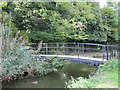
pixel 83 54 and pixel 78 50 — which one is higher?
pixel 78 50

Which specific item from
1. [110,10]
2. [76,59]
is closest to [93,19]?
[110,10]

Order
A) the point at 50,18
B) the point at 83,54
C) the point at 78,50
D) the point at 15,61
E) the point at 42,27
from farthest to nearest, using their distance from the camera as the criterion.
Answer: the point at 42,27
the point at 50,18
the point at 83,54
the point at 78,50
the point at 15,61

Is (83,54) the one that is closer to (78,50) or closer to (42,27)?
(78,50)

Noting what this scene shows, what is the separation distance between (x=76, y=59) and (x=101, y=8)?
6.15 meters

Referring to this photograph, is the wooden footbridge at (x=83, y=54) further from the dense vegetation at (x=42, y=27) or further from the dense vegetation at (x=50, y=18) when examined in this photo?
the dense vegetation at (x=50, y=18)

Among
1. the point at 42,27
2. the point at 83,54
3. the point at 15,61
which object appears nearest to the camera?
the point at 15,61

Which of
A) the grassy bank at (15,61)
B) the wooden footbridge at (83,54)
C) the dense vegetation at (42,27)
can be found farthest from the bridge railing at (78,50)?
the grassy bank at (15,61)

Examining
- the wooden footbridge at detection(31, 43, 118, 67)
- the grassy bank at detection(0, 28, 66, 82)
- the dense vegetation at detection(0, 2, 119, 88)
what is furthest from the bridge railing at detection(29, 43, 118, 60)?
the grassy bank at detection(0, 28, 66, 82)

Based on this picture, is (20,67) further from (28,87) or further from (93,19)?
(93,19)

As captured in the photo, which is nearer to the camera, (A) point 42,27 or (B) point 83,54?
(B) point 83,54

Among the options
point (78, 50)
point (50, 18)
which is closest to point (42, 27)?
point (50, 18)

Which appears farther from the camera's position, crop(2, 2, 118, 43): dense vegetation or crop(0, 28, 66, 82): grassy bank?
crop(2, 2, 118, 43): dense vegetation

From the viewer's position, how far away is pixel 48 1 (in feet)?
27.2

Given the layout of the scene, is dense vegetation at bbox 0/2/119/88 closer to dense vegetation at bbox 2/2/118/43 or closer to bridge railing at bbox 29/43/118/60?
dense vegetation at bbox 2/2/118/43
